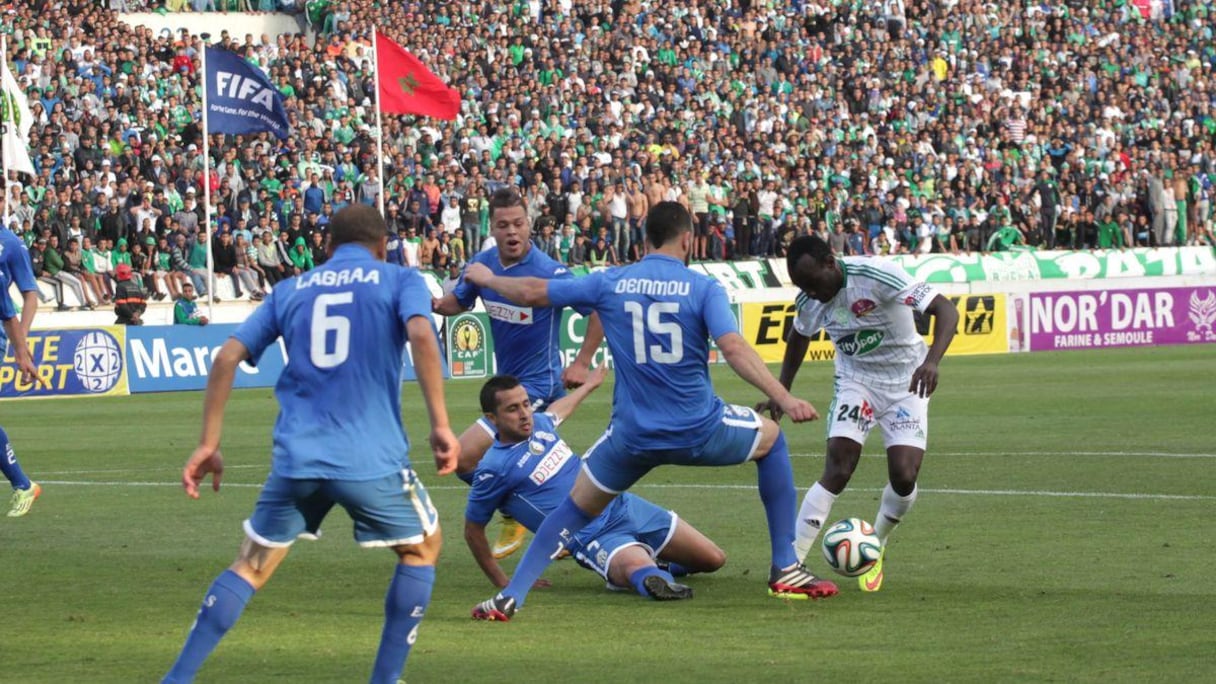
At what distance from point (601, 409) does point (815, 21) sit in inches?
1139

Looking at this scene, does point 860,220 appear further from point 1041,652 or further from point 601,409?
point 1041,652

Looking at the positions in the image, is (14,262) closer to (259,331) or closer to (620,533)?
(620,533)

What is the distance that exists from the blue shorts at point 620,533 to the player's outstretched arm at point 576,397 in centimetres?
76

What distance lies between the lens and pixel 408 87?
35.0 meters

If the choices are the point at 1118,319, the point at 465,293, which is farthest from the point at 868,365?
the point at 1118,319

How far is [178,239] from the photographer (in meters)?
35.9

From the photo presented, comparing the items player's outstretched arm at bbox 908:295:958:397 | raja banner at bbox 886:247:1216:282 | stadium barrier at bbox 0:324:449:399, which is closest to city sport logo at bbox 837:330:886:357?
player's outstretched arm at bbox 908:295:958:397

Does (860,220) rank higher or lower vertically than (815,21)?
lower

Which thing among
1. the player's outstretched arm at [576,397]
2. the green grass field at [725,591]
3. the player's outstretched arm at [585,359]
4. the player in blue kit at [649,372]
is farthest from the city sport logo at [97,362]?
the player in blue kit at [649,372]

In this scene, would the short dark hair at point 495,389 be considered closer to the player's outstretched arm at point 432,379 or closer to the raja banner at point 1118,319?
the player's outstretched arm at point 432,379

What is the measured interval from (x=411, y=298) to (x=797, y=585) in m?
3.67

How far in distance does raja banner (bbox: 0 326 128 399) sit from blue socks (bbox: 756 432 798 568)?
22047 millimetres

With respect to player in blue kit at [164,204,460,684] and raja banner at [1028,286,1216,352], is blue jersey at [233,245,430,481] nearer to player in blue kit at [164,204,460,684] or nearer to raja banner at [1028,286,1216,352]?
player in blue kit at [164,204,460,684]

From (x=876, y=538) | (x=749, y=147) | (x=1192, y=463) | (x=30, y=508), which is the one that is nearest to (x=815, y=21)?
(x=749, y=147)
